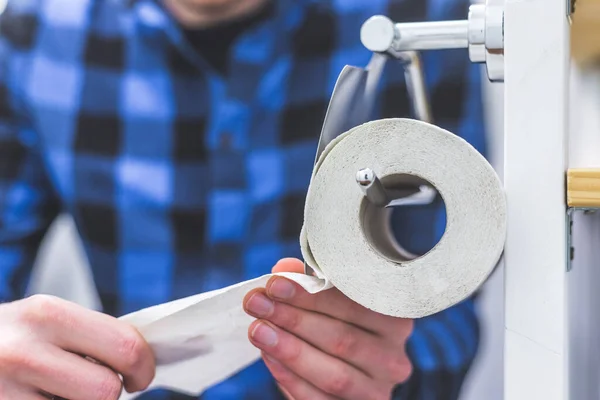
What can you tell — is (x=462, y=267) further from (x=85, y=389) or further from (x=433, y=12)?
(x=433, y=12)

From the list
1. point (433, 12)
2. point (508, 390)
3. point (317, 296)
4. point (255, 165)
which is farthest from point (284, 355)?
point (433, 12)

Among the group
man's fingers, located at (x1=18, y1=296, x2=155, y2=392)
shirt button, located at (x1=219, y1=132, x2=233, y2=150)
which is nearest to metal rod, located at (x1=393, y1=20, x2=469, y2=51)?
man's fingers, located at (x1=18, y1=296, x2=155, y2=392)

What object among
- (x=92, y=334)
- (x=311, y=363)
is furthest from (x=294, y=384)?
(x=92, y=334)

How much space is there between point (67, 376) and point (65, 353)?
17 mm

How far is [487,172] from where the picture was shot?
0.32 metres

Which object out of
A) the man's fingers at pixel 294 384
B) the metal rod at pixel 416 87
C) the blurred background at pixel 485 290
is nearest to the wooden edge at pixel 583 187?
the metal rod at pixel 416 87

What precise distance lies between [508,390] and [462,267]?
0.22ft

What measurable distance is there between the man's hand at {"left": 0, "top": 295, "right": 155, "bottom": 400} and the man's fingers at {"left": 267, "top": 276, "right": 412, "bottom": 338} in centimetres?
12

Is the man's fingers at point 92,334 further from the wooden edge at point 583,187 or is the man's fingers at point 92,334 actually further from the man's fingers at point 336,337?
the wooden edge at point 583,187

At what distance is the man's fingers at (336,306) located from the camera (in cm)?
42

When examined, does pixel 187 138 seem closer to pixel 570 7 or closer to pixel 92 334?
pixel 92 334

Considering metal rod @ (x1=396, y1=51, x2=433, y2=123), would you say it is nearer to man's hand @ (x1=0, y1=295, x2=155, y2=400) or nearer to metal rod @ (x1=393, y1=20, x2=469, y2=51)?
metal rod @ (x1=393, y1=20, x2=469, y2=51)

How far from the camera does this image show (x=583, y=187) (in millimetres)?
306

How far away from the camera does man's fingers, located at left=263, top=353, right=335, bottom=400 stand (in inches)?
18.6
